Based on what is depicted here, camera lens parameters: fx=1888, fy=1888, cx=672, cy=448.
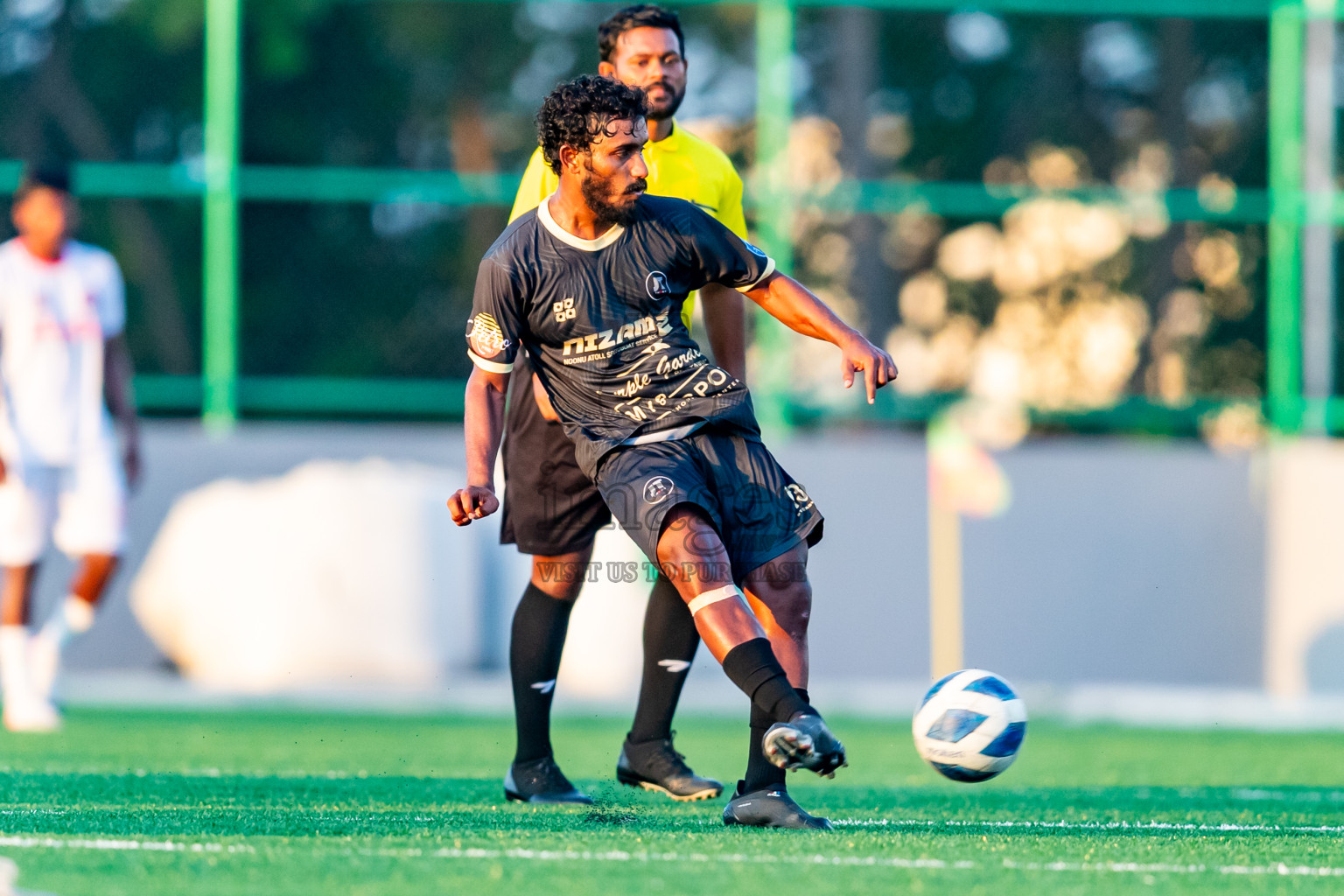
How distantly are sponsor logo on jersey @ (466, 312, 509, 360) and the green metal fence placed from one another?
6.97m

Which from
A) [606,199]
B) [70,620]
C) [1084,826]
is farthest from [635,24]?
[70,620]

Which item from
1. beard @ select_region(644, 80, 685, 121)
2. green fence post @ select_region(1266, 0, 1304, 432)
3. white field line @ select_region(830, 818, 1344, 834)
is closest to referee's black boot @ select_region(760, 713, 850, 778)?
white field line @ select_region(830, 818, 1344, 834)

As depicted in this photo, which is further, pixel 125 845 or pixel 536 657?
pixel 536 657

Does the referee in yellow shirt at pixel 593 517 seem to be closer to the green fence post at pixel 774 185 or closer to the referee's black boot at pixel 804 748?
the referee's black boot at pixel 804 748

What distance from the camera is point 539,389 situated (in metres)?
5.27

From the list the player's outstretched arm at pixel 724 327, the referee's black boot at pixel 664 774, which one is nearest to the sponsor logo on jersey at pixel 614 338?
the player's outstretched arm at pixel 724 327

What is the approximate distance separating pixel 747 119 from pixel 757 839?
8.32 metres

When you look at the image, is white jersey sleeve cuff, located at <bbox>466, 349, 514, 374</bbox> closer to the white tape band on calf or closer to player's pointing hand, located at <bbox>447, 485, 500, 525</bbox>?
player's pointing hand, located at <bbox>447, 485, 500, 525</bbox>

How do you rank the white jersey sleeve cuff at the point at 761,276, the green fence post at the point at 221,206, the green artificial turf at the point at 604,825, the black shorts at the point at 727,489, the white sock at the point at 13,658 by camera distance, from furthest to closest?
the green fence post at the point at 221,206 → the white sock at the point at 13,658 → the white jersey sleeve cuff at the point at 761,276 → the black shorts at the point at 727,489 → the green artificial turf at the point at 604,825

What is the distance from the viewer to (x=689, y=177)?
568 centimetres

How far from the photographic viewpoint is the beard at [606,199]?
4.84 meters

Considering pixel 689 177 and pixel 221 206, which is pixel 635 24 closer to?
pixel 689 177

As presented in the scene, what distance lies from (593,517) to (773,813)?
47.6 inches

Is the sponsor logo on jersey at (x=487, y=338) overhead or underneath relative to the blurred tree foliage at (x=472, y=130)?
underneath
